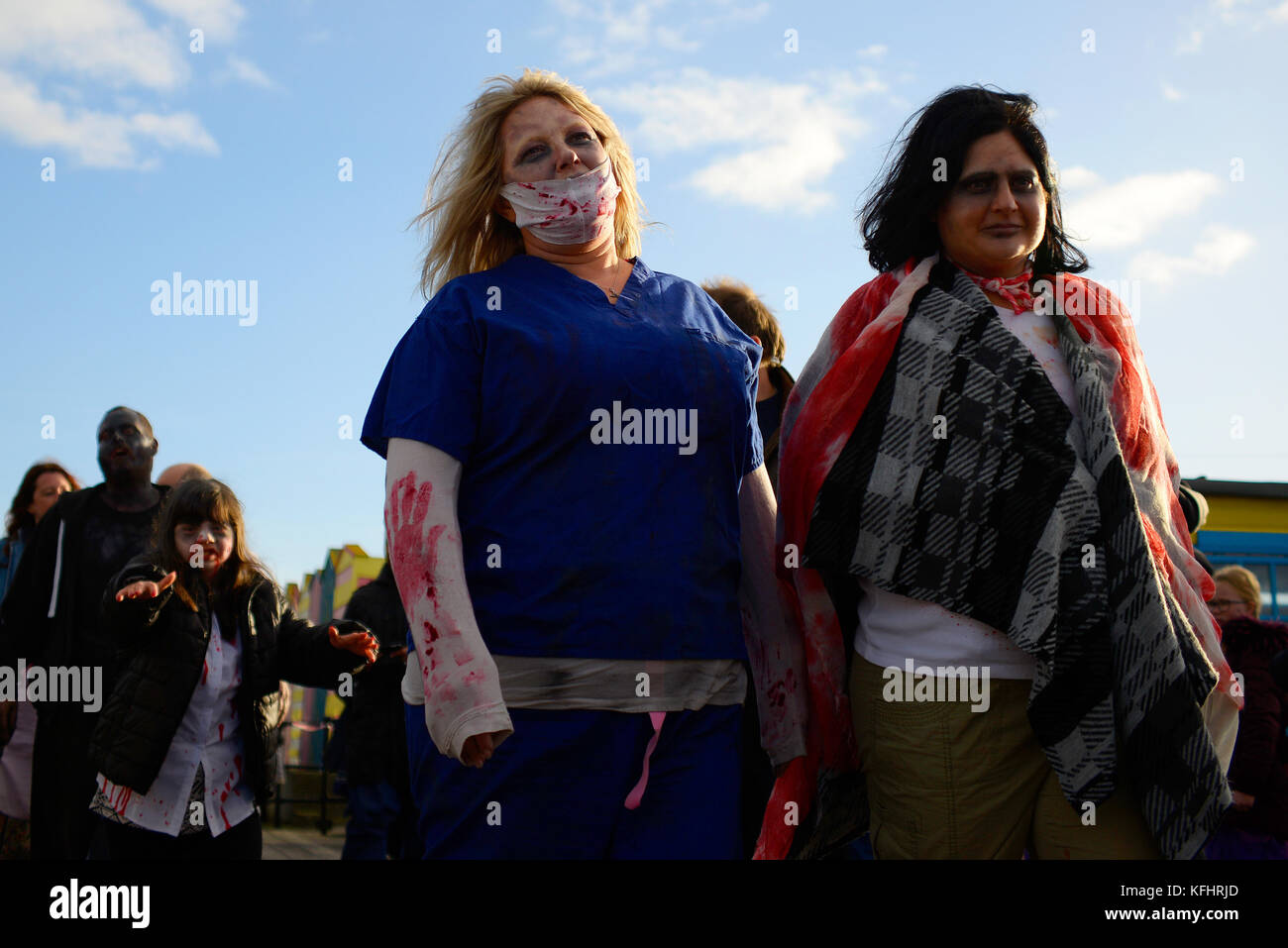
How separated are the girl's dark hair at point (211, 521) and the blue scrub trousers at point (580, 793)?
2.13 m

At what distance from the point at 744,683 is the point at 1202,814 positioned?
0.85m

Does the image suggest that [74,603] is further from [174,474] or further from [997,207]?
[997,207]

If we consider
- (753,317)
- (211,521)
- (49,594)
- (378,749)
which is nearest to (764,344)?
(753,317)

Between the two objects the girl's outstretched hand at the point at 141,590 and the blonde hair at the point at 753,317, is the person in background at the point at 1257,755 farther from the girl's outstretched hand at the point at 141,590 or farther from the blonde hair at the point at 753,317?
the girl's outstretched hand at the point at 141,590

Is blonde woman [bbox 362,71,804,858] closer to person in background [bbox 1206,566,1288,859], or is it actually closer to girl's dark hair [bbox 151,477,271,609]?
girl's dark hair [bbox 151,477,271,609]

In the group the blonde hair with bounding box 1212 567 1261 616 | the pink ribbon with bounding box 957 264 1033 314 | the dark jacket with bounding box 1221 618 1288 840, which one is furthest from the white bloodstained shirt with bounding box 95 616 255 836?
the blonde hair with bounding box 1212 567 1261 616

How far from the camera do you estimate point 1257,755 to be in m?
4.49

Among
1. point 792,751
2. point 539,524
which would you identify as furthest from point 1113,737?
point 539,524

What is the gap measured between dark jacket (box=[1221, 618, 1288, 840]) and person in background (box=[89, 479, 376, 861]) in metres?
3.16

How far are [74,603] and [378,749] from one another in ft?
4.71

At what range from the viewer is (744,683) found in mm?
2346

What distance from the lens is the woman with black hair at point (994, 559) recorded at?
2264 millimetres
